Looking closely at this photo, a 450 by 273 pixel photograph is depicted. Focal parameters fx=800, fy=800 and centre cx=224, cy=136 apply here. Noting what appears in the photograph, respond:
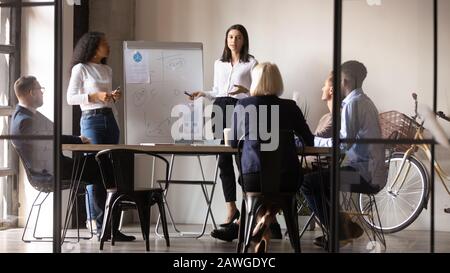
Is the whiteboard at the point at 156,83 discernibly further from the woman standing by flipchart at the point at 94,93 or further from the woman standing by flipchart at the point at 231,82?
the woman standing by flipchart at the point at 94,93

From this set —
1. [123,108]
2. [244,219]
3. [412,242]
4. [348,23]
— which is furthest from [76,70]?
[412,242]

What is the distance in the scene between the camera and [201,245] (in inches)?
251

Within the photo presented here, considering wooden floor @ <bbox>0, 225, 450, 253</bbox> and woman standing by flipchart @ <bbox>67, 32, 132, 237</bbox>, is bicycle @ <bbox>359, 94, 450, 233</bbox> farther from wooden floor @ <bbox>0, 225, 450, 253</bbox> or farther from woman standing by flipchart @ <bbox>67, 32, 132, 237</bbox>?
woman standing by flipchart @ <bbox>67, 32, 132, 237</bbox>

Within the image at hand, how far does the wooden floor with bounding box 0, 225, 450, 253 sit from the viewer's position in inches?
184

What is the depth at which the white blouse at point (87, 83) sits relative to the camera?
6.50 metres

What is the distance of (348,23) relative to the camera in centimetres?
463

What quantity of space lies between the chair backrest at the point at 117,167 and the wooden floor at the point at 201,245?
1.59ft

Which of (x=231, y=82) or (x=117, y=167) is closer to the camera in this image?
(x=117, y=167)

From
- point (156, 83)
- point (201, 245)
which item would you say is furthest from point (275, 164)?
point (156, 83)

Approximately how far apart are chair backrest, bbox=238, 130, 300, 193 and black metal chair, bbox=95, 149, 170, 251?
85 centimetres

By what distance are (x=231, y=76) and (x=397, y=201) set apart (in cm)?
240

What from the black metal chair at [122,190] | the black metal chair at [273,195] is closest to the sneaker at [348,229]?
the black metal chair at [273,195]

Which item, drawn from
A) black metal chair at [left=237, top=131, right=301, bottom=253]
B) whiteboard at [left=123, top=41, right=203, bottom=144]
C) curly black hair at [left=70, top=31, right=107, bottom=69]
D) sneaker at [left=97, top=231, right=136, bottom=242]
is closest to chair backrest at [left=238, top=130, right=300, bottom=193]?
black metal chair at [left=237, top=131, right=301, bottom=253]

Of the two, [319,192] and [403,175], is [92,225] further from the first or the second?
[403,175]
